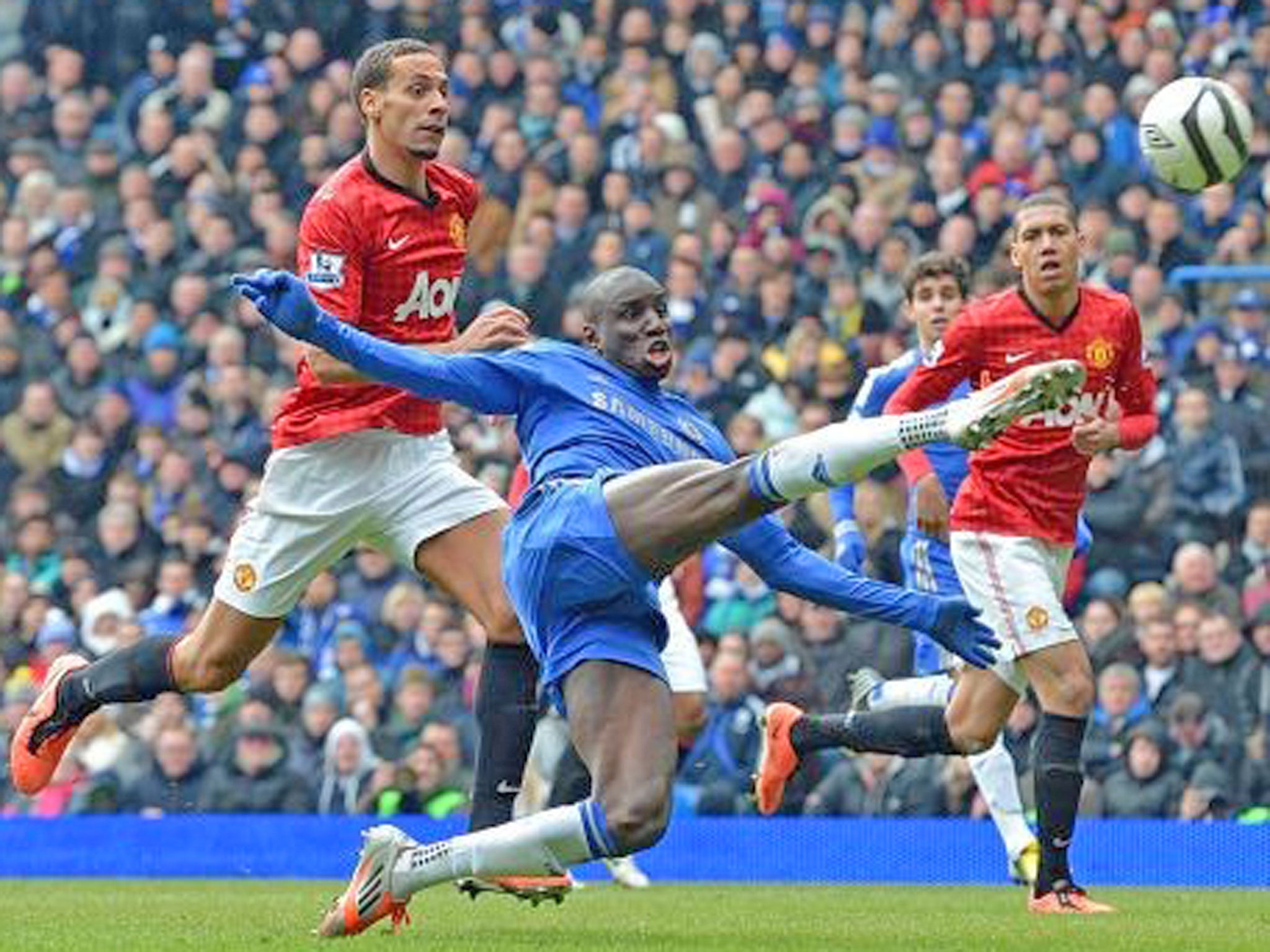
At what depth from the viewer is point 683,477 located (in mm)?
9445

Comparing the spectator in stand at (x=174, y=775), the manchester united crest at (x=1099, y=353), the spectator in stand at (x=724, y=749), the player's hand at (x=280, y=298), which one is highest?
the player's hand at (x=280, y=298)

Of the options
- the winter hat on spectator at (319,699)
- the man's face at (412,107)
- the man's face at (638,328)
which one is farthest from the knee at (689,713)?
the winter hat on spectator at (319,699)

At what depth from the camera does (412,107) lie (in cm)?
1148

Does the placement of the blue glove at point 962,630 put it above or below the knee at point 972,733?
above

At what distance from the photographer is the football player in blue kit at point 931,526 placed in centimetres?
1395

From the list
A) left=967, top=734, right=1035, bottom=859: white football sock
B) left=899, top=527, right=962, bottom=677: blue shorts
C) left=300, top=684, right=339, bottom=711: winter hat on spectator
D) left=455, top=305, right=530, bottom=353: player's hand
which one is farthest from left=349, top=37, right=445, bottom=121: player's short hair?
left=300, top=684, right=339, bottom=711: winter hat on spectator

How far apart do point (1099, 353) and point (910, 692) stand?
2159 millimetres

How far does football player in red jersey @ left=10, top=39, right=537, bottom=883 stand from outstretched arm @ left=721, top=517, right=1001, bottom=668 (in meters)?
1.50

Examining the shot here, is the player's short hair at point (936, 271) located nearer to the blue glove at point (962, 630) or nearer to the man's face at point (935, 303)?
the man's face at point (935, 303)

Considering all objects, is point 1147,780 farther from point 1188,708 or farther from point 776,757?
point 776,757

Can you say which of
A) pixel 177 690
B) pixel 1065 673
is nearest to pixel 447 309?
pixel 177 690

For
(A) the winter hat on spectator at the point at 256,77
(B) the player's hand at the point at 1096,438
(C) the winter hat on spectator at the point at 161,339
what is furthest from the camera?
(A) the winter hat on spectator at the point at 256,77

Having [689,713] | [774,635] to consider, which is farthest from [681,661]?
[774,635]

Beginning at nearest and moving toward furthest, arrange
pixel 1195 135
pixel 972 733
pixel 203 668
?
pixel 203 668 → pixel 972 733 → pixel 1195 135
